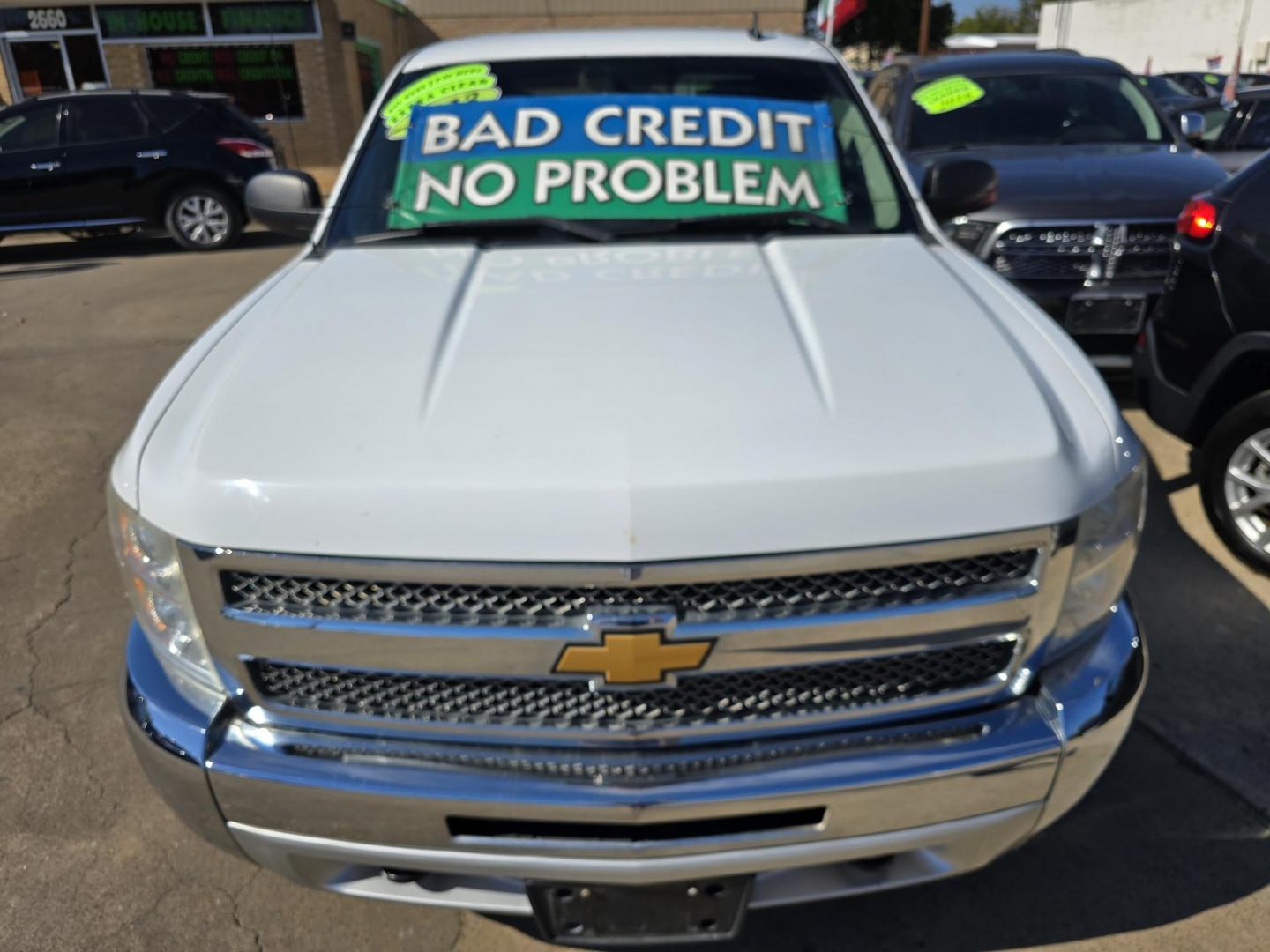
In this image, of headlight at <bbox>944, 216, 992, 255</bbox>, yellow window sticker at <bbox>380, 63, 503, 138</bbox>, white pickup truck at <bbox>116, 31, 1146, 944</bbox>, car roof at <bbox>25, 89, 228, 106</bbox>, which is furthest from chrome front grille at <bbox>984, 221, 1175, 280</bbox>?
car roof at <bbox>25, 89, 228, 106</bbox>

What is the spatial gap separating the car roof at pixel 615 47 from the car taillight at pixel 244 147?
834 centimetres

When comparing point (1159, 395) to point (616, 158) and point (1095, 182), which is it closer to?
point (1095, 182)

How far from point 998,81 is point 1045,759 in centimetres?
577

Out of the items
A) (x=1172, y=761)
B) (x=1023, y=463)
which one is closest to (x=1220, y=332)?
(x=1172, y=761)

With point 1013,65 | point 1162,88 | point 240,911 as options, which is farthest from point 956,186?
point 1162,88

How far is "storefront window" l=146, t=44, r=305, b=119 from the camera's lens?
1931cm

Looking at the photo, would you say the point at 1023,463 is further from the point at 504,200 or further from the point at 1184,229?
the point at 1184,229

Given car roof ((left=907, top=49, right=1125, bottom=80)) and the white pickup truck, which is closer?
the white pickup truck

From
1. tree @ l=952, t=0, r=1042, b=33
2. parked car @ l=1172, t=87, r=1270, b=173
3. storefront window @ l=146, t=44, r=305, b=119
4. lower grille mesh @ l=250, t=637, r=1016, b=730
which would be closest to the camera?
lower grille mesh @ l=250, t=637, r=1016, b=730

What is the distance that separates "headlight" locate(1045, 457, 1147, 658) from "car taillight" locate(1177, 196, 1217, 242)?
2.52 metres

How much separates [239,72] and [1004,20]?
80.7 meters

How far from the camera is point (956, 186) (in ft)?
10.6

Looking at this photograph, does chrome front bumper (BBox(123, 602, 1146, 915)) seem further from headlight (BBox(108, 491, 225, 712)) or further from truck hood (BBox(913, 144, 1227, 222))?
truck hood (BBox(913, 144, 1227, 222))

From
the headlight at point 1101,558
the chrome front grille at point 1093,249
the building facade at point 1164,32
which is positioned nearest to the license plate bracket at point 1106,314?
the chrome front grille at point 1093,249
